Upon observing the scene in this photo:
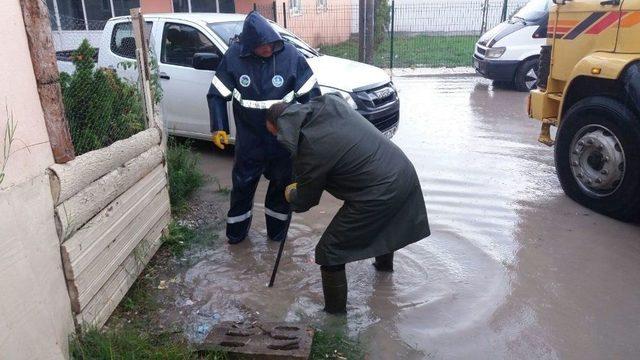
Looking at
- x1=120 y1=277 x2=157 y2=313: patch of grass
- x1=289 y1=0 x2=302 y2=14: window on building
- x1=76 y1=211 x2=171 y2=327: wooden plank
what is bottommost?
x1=120 y1=277 x2=157 y2=313: patch of grass

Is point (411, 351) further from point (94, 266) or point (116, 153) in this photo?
point (116, 153)

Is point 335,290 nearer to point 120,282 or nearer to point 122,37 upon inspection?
point 120,282

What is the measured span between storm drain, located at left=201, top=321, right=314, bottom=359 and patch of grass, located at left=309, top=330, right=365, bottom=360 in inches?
3.6

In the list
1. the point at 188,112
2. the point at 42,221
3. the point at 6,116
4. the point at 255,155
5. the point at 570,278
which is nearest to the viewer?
the point at 6,116

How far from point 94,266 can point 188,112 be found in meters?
3.74

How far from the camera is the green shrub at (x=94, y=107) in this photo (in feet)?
11.0

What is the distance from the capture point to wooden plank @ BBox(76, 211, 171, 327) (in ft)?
9.98

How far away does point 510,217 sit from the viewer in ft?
15.7

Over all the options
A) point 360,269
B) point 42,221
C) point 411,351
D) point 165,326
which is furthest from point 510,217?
point 42,221

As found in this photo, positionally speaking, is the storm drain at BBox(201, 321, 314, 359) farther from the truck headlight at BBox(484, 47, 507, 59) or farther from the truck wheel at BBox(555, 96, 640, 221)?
the truck headlight at BBox(484, 47, 507, 59)

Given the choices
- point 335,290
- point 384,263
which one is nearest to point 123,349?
point 335,290

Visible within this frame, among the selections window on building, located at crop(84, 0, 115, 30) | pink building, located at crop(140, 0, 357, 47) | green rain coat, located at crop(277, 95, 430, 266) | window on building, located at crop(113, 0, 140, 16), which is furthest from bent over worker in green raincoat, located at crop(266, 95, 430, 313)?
window on building, located at crop(84, 0, 115, 30)

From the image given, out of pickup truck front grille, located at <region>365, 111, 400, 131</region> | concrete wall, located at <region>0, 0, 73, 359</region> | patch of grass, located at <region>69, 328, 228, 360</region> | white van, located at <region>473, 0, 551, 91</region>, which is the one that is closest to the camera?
concrete wall, located at <region>0, 0, 73, 359</region>

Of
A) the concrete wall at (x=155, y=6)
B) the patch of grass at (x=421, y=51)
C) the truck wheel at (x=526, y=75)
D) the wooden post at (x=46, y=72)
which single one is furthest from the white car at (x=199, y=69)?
the patch of grass at (x=421, y=51)
